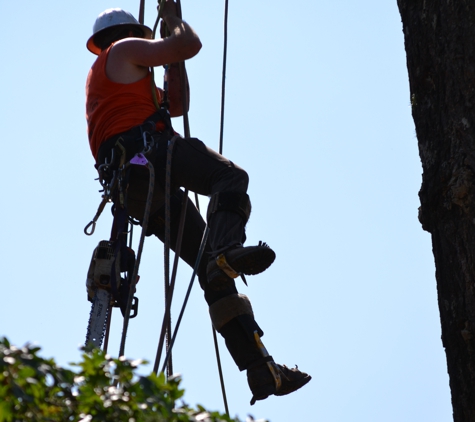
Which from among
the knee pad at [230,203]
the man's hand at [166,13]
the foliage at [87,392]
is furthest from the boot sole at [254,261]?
the foliage at [87,392]

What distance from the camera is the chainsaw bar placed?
3.43 m

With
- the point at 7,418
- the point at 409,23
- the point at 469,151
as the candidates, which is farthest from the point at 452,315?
the point at 7,418

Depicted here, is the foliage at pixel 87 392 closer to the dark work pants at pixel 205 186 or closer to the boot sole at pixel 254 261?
the boot sole at pixel 254 261

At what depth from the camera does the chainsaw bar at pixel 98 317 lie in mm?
3434

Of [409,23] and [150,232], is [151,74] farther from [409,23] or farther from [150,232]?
[409,23]

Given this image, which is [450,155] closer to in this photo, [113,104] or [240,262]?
[240,262]

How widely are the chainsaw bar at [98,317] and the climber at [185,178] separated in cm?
41

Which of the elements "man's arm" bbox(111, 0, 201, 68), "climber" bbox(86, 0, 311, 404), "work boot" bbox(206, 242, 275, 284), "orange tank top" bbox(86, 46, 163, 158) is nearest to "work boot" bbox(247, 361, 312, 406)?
Result: "climber" bbox(86, 0, 311, 404)

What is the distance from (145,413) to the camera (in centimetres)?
152

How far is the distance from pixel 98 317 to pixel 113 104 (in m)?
0.99

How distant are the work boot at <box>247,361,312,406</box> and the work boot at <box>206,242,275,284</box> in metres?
0.44

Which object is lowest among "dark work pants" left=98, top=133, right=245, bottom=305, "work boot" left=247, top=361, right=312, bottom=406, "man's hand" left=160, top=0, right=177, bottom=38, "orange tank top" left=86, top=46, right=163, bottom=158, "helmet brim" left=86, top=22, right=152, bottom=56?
"work boot" left=247, top=361, right=312, bottom=406

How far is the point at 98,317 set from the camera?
350 centimetres

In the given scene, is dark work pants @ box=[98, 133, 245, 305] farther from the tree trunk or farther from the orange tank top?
the tree trunk
